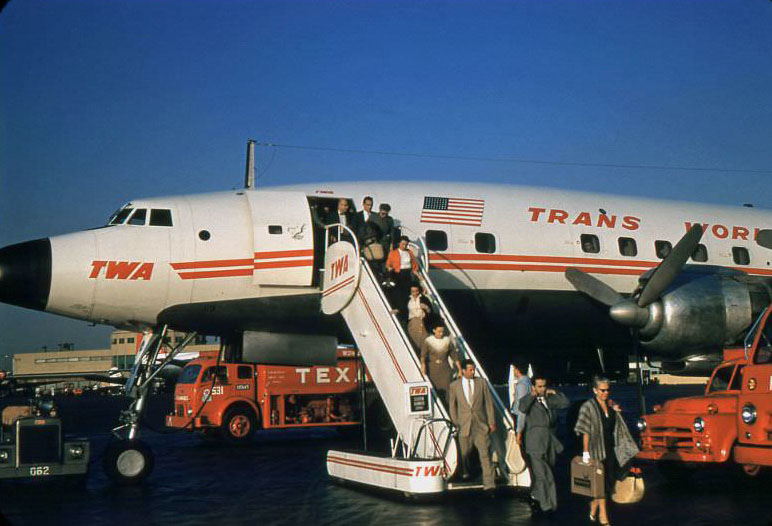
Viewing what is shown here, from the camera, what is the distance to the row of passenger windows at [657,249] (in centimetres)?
1736

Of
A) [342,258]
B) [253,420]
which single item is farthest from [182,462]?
[342,258]

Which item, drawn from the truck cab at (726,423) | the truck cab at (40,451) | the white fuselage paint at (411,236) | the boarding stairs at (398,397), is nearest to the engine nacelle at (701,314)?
the truck cab at (726,423)

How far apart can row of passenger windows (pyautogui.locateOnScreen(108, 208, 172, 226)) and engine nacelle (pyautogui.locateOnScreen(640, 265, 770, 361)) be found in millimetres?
9181

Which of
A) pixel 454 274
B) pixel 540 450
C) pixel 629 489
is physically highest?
pixel 454 274

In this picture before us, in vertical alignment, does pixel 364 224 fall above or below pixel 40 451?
above

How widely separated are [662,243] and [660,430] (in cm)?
656

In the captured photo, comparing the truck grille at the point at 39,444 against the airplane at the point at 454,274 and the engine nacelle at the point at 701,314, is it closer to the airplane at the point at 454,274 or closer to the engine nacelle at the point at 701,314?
the airplane at the point at 454,274

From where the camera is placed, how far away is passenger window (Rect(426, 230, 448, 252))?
1612 cm

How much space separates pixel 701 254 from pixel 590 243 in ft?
9.85

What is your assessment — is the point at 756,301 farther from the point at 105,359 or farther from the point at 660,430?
the point at 105,359

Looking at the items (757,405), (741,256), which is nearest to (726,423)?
(757,405)

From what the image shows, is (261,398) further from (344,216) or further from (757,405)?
(757,405)

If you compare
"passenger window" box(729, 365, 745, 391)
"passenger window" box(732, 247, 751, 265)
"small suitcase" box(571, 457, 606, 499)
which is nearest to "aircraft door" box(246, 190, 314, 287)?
"small suitcase" box(571, 457, 606, 499)

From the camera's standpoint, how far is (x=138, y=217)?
15.1 m
